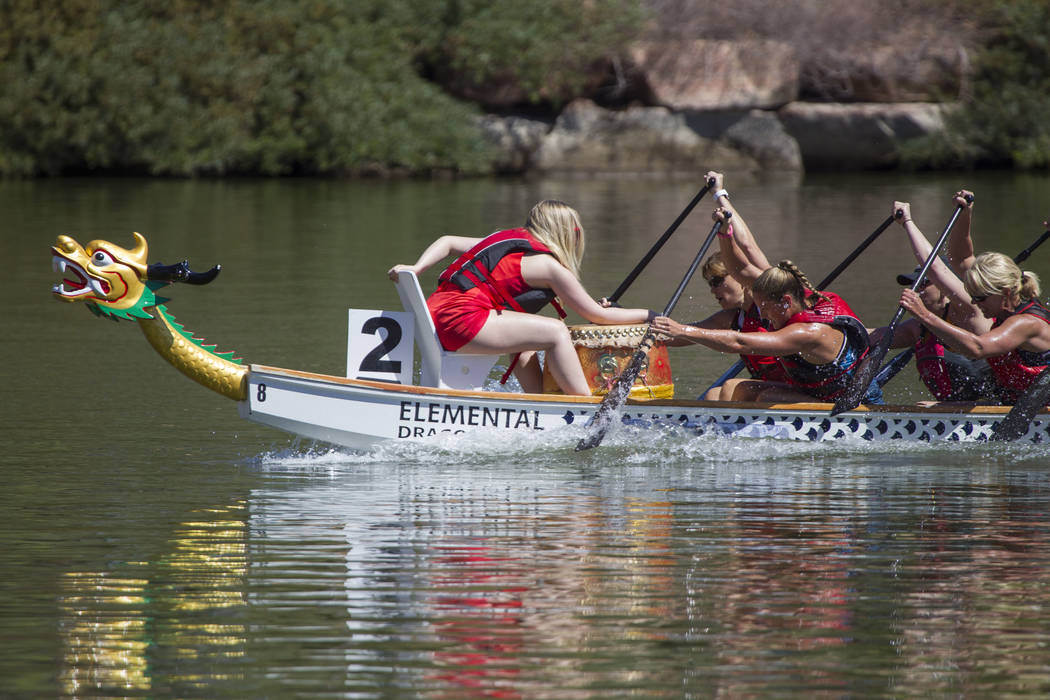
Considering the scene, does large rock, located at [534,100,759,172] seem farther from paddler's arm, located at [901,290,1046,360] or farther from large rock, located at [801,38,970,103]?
paddler's arm, located at [901,290,1046,360]

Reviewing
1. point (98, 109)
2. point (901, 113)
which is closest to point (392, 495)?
point (98, 109)

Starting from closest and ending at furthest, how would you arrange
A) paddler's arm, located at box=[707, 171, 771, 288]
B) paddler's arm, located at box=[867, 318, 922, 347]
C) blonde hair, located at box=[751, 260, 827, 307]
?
blonde hair, located at box=[751, 260, 827, 307]
paddler's arm, located at box=[707, 171, 771, 288]
paddler's arm, located at box=[867, 318, 922, 347]

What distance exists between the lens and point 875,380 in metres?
8.53

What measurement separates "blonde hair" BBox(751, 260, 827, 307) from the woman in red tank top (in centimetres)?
82

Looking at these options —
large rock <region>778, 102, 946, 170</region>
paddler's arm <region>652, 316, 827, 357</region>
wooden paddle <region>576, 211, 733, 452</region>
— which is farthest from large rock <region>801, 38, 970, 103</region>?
wooden paddle <region>576, 211, 733, 452</region>

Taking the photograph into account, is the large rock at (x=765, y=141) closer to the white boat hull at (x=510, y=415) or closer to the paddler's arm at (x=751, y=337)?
the white boat hull at (x=510, y=415)

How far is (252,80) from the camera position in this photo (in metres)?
31.7

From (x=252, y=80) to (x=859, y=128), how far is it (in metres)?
13.4

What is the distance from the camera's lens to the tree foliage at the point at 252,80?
3019 centimetres

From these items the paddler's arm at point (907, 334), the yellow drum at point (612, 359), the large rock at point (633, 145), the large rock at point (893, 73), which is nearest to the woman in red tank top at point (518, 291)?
the yellow drum at point (612, 359)

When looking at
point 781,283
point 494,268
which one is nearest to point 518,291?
point 494,268

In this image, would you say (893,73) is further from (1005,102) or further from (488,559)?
(488,559)

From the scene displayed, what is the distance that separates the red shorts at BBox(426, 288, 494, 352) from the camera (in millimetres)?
7637

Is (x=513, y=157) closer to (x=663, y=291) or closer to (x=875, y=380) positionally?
(x=663, y=291)
